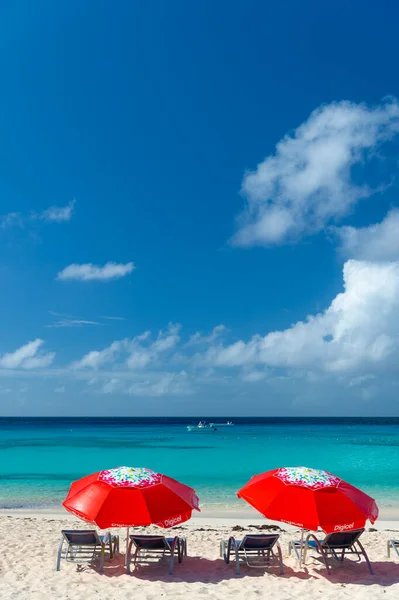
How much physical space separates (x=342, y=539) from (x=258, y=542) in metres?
1.45

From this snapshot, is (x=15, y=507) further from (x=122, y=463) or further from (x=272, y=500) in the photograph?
(x=122, y=463)

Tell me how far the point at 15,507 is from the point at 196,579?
37.4 feet

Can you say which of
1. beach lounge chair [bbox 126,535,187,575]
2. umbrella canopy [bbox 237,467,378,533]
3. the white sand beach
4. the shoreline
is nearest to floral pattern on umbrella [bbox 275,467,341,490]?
umbrella canopy [bbox 237,467,378,533]

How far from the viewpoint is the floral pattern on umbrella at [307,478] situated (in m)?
7.86

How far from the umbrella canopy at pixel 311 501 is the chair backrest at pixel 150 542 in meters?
1.63

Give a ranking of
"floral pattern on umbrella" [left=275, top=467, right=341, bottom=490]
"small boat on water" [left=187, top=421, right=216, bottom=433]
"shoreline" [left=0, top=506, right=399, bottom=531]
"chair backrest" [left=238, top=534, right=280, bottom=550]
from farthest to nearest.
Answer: "small boat on water" [left=187, top=421, right=216, bottom=433] → "shoreline" [left=0, top=506, right=399, bottom=531] → "chair backrest" [left=238, top=534, right=280, bottom=550] → "floral pattern on umbrella" [left=275, top=467, right=341, bottom=490]

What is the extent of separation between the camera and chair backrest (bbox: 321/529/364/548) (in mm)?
8406

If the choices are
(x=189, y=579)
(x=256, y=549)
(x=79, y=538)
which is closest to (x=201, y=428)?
(x=256, y=549)

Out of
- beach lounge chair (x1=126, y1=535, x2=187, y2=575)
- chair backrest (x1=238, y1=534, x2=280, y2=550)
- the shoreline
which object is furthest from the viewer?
the shoreline

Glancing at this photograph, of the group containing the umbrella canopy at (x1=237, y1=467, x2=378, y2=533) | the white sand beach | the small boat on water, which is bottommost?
the small boat on water

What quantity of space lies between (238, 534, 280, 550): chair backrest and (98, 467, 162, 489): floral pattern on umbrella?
1.92 metres

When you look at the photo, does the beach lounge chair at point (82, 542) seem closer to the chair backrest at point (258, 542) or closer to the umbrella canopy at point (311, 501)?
the chair backrest at point (258, 542)

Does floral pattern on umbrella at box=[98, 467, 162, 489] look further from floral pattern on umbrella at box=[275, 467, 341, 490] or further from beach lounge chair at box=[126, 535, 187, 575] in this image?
floral pattern on umbrella at box=[275, 467, 341, 490]

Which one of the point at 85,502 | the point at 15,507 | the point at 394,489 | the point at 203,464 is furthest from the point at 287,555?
the point at 203,464
